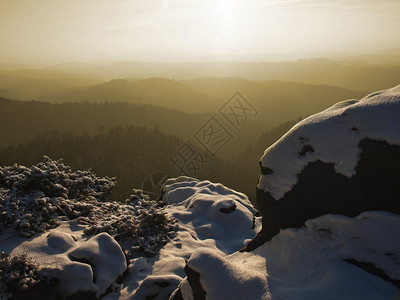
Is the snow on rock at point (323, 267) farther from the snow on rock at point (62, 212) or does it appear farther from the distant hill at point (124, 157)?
the distant hill at point (124, 157)

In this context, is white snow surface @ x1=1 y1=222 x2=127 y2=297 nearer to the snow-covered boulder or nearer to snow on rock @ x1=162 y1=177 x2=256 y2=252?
snow on rock @ x1=162 y1=177 x2=256 y2=252

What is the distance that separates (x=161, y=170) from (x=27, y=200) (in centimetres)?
6085

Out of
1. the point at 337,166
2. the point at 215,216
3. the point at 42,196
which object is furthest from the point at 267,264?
the point at 42,196

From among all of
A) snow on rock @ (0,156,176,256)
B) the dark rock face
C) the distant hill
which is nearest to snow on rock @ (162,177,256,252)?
snow on rock @ (0,156,176,256)

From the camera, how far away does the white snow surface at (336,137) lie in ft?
16.6

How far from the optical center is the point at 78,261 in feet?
24.7

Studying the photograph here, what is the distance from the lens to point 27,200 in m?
10.8

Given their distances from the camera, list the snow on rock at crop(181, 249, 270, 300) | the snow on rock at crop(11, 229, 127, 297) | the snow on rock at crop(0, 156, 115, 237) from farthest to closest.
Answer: the snow on rock at crop(0, 156, 115, 237) → the snow on rock at crop(11, 229, 127, 297) → the snow on rock at crop(181, 249, 270, 300)

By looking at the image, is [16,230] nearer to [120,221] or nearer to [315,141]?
[120,221]

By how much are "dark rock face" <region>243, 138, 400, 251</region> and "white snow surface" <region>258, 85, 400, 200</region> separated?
0.12m

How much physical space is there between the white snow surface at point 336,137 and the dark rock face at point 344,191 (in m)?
0.12

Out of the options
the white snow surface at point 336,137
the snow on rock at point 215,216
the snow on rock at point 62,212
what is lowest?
the snow on rock at point 215,216

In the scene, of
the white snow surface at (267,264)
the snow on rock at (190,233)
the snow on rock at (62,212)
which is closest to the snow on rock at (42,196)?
the snow on rock at (62,212)

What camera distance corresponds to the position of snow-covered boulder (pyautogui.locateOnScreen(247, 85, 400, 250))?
498 cm
